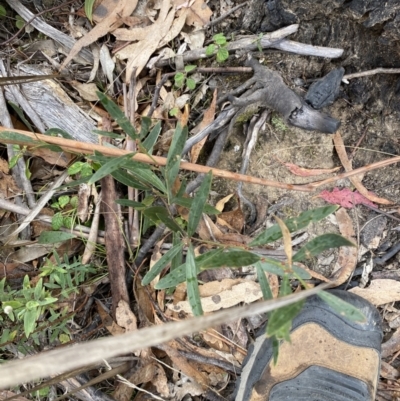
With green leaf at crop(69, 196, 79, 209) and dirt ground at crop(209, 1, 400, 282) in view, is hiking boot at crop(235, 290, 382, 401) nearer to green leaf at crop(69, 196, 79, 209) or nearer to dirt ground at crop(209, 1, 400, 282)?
dirt ground at crop(209, 1, 400, 282)

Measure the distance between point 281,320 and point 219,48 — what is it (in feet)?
3.54

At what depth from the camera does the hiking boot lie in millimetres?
1574

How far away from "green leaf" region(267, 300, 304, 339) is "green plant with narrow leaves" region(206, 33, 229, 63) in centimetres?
102

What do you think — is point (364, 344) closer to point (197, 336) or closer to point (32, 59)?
point (197, 336)

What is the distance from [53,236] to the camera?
160cm

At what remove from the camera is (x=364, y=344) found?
1.57 m

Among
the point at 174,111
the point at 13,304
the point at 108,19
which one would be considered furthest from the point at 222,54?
the point at 13,304

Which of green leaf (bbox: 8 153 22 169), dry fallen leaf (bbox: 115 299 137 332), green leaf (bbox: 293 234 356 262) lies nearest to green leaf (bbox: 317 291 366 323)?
green leaf (bbox: 293 234 356 262)

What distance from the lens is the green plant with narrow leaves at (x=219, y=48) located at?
1559 mm

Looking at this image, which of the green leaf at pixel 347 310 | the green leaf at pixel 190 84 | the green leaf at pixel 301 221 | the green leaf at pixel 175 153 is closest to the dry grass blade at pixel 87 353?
the green leaf at pixel 347 310

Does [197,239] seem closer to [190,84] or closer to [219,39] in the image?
[190,84]

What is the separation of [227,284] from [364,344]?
51 centimetres

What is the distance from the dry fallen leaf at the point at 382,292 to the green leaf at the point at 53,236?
102cm

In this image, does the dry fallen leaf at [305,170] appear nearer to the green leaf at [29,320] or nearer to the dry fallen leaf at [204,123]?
the dry fallen leaf at [204,123]
